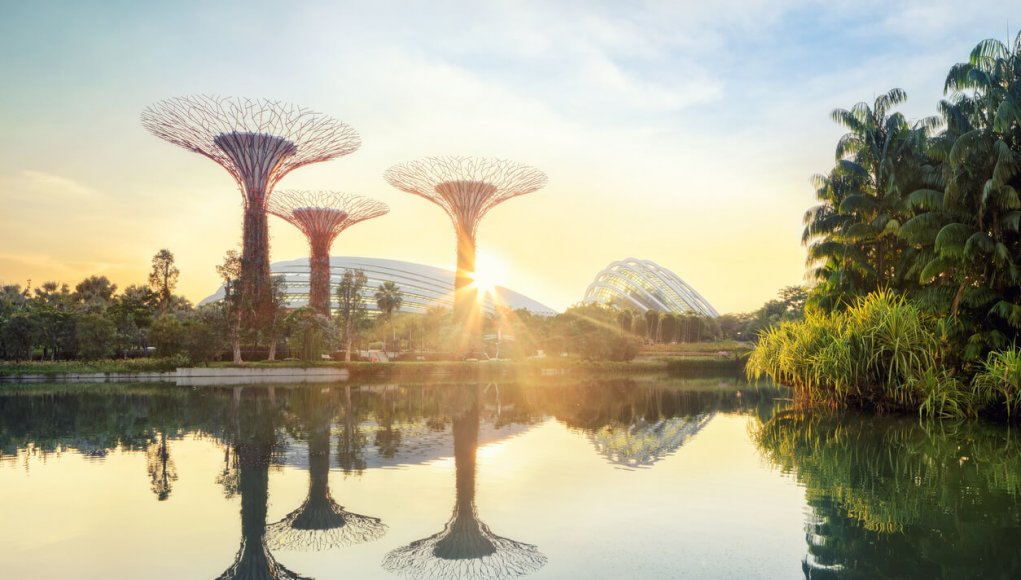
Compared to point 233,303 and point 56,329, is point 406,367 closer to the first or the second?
point 233,303

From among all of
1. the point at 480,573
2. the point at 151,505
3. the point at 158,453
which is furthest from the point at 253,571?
the point at 158,453

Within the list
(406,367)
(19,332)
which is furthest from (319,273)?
(19,332)

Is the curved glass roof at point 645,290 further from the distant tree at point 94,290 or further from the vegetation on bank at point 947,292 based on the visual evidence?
the vegetation on bank at point 947,292

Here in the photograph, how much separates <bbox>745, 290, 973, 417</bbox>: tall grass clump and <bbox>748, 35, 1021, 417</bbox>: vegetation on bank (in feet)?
0.11

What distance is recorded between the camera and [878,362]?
2048 cm

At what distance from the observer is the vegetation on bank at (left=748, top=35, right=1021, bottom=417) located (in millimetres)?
18578

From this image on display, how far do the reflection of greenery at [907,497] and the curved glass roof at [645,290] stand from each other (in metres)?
80.2

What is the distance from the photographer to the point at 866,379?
20.7 meters

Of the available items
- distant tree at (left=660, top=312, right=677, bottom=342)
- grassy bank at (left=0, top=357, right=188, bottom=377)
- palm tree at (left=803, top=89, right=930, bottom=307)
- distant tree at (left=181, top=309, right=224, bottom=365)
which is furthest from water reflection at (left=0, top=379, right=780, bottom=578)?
distant tree at (left=660, top=312, right=677, bottom=342)

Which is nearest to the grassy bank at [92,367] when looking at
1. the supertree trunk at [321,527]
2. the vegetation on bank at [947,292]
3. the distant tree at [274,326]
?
the distant tree at [274,326]

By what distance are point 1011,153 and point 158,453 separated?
2051cm

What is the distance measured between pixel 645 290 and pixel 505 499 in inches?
3585

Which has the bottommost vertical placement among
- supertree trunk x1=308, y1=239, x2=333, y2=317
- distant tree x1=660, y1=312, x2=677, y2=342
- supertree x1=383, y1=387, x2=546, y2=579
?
supertree x1=383, y1=387, x2=546, y2=579

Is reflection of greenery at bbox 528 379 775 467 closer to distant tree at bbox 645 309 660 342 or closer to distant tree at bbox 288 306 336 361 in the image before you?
distant tree at bbox 288 306 336 361
